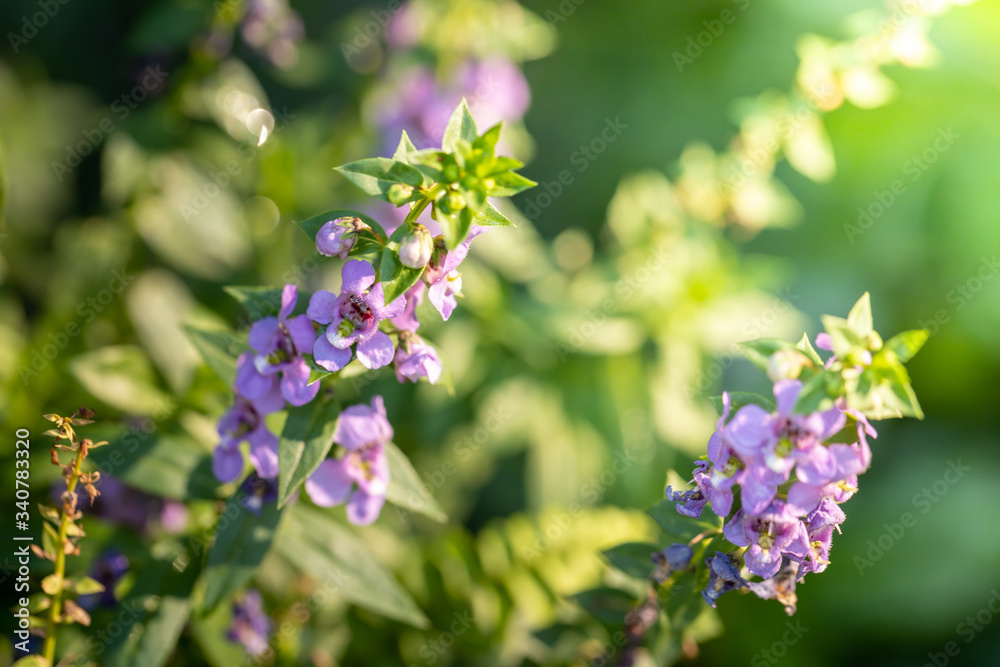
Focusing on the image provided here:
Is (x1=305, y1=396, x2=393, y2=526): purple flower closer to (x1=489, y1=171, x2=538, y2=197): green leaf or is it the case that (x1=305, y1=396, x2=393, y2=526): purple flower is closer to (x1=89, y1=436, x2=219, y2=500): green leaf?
(x1=89, y1=436, x2=219, y2=500): green leaf

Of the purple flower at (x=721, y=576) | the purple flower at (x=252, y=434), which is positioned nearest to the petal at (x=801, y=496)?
the purple flower at (x=721, y=576)

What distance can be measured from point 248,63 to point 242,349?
2.66 metres

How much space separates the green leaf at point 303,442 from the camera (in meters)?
1.33

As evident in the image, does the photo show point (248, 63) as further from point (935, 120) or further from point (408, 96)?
point (935, 120)

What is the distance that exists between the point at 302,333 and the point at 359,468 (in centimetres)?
35

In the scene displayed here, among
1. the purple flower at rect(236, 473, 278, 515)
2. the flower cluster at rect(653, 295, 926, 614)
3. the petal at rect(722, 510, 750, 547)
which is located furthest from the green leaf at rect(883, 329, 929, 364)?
the purple flower at rect(236, 473, 278, 515)

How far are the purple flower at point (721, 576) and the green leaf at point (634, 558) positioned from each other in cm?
23

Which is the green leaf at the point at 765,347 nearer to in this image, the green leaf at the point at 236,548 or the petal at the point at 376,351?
the petal at the point at 376,351

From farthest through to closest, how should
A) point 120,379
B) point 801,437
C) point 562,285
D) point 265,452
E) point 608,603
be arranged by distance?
point 562,285 → point 120,379 → point 608,603 → point 265,452 → point 801,437

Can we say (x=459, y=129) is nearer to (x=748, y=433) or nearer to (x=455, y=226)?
(x=455, y=226)

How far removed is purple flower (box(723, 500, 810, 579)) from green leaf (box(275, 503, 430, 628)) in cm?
77

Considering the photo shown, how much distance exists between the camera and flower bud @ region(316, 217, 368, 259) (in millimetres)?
1258

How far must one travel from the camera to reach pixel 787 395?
3.84 ft

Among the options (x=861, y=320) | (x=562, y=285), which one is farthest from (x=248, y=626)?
(x=562, y=285)
